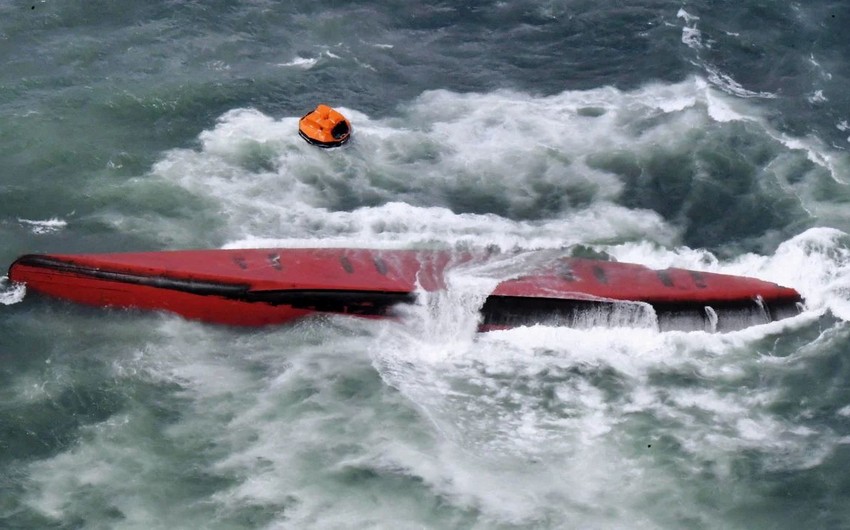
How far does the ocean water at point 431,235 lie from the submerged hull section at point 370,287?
0.85 meters

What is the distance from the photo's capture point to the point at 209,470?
142 feet

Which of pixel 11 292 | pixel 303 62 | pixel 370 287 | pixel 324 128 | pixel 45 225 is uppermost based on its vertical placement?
pixel 303 62

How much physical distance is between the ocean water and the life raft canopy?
28.6 inches

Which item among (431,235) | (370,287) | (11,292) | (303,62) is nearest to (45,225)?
(11,292)

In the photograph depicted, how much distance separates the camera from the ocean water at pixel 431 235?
142ft

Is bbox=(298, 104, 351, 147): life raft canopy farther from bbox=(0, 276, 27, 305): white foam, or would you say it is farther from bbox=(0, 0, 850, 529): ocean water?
bbox=(0, 276, 27, 305): white foam

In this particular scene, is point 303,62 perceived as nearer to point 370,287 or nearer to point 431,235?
point 431,235

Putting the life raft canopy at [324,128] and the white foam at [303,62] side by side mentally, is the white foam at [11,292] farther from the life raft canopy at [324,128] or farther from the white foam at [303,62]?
the white foam at [303,62]

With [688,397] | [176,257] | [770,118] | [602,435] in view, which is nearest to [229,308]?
[176,257]

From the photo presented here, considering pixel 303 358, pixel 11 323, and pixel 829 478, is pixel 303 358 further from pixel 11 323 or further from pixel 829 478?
pixel 829 478

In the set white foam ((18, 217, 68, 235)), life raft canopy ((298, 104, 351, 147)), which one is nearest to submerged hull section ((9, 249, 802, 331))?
white foam ((18, 217, 68, 235))

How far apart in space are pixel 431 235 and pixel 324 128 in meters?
9.42

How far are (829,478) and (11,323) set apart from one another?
35.0 metres

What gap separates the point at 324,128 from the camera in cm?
5959
